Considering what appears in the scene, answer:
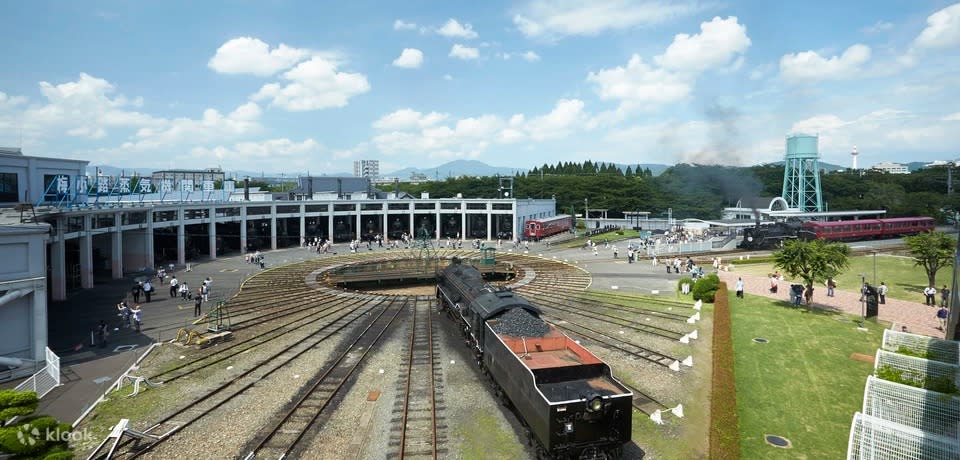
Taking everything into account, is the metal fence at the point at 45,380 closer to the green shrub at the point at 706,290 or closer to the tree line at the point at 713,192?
the green shrub at the point at 706,290

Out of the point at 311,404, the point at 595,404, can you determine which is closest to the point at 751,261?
the point at 595,404

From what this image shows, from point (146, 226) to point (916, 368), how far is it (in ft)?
172

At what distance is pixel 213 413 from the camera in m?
16.8

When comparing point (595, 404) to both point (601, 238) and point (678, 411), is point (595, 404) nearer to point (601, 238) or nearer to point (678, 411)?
point (678, 411)

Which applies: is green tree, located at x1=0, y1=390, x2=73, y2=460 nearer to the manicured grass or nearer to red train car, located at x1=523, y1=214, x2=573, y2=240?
the manicured grass

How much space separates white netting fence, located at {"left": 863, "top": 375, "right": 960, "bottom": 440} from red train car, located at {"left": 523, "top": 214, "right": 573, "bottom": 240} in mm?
55394

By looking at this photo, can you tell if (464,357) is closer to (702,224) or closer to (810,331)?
(810,331)

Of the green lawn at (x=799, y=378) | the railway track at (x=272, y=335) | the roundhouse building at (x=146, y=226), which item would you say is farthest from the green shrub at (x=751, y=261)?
the railway track at (x=272, y=335)

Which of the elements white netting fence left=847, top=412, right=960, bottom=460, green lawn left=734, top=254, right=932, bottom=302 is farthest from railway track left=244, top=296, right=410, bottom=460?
green lawn left=734, top=254, right=932, bottom=302

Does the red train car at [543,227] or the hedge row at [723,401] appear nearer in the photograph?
the hedge row at [723,401]

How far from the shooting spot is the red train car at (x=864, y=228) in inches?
2385

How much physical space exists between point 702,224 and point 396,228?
164 ft

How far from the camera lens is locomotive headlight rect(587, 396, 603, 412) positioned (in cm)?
1208

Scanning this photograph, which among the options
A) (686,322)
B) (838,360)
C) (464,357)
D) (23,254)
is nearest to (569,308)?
(686,322)
